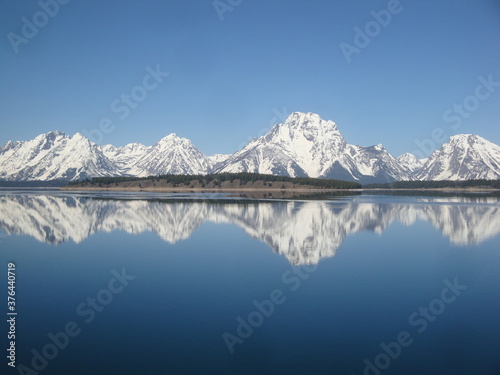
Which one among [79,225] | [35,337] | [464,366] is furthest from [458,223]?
[35,337]

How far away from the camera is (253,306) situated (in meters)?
24.2

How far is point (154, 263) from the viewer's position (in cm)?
3603

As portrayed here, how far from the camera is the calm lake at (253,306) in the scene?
17578mm

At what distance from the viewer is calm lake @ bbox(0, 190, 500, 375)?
17578 mm

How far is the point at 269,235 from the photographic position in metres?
52.6

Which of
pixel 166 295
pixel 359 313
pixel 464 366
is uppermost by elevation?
pixel 166 295

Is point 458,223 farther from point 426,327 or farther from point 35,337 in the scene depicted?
point 35,337

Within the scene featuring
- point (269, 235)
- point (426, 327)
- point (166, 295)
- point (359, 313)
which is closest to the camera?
point (426, 327)

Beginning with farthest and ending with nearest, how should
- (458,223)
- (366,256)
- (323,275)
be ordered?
(458,223) → (366,256) → (323,275)

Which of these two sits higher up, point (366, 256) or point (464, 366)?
point (366, 256)

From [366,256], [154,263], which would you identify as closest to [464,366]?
[366,256]

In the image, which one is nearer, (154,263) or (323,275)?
(323,275)

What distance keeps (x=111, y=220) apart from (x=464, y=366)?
6072cm

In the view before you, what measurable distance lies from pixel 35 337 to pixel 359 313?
16.8 metres
